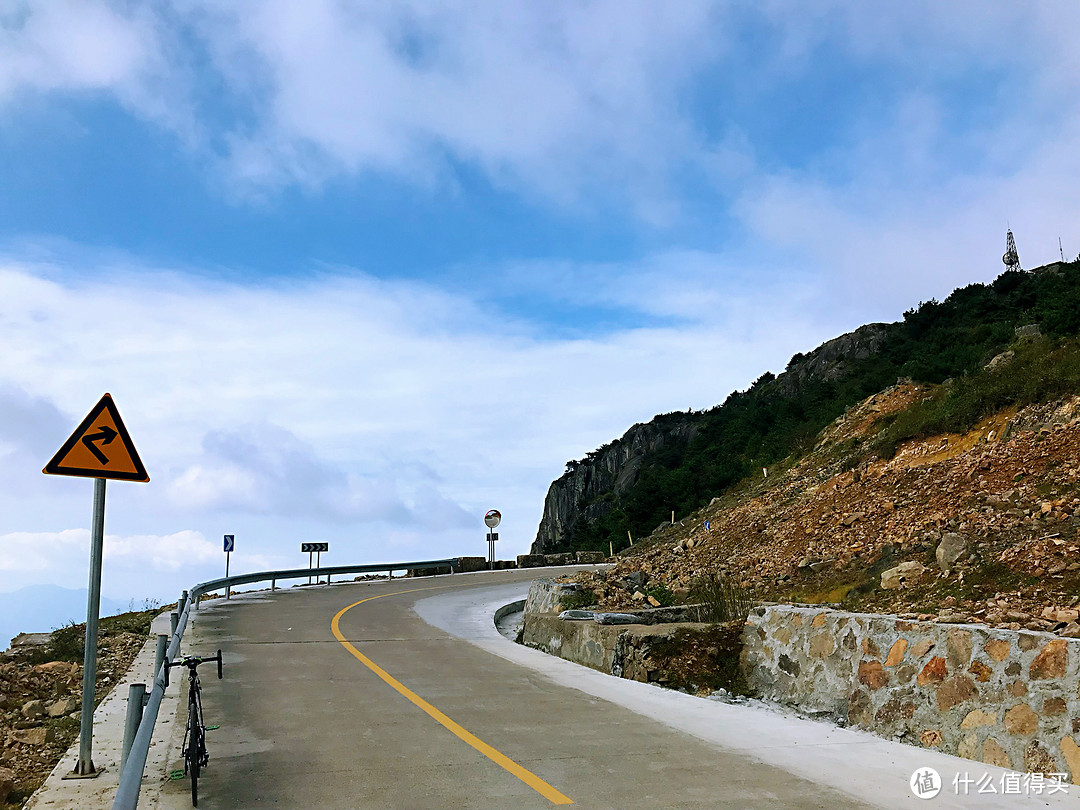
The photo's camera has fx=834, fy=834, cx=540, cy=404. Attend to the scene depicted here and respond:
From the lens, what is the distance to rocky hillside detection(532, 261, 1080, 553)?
32219 mm

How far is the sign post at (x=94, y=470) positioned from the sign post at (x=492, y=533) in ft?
113

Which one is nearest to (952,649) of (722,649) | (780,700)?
(780,700)

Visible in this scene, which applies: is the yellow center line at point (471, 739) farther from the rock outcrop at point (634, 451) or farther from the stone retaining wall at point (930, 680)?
the rock outcrop at point (634, 451)

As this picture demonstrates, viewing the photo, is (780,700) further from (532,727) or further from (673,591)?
(673,591)

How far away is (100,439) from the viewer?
23.0 ft

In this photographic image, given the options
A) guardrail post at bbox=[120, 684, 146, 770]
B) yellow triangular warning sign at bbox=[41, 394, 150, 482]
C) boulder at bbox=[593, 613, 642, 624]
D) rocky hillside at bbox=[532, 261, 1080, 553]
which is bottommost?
guardrail post at bbox=[120, 684, 146, 770]

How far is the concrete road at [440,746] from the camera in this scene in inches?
245

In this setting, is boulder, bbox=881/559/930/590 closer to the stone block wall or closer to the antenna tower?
the stone block wall

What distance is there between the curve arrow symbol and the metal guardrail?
184 cm

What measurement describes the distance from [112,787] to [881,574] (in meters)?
11.4

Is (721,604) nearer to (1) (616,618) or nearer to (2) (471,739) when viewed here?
(1) (616,618)

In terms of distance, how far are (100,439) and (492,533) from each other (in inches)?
1407

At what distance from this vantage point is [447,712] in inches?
372

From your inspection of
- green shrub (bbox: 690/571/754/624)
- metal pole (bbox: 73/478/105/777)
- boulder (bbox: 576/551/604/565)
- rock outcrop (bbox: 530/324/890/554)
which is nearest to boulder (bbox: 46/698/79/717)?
metal pole (bbox: 73/478/105/777)
